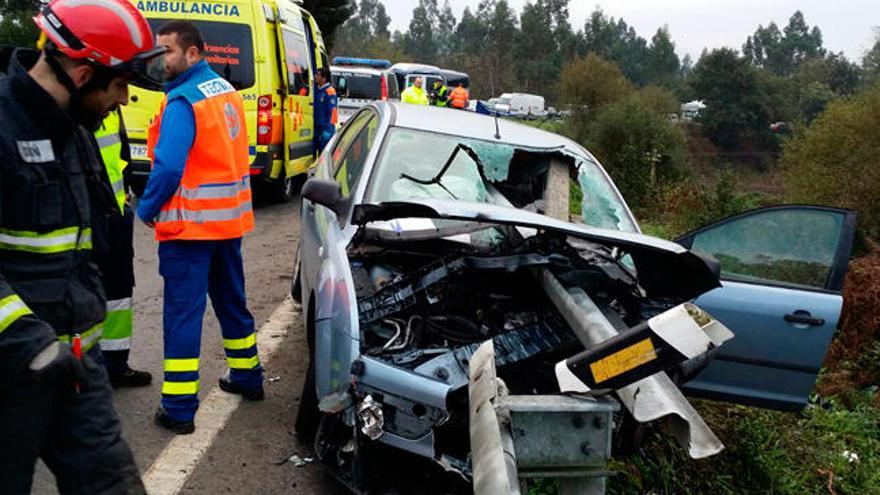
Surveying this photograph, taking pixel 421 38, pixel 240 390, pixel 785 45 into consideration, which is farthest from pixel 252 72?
pixel 785 45

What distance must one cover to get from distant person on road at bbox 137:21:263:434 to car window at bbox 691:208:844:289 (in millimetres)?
2506

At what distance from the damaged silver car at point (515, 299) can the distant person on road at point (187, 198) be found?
46cm

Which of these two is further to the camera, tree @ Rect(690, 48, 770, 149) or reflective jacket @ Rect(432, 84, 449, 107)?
tree @ Rect(690, 48, 770, 149)

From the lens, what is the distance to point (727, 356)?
3988 mm

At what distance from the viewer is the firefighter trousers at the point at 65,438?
1999 mm

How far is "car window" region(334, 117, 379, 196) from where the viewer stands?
4258 millimetres

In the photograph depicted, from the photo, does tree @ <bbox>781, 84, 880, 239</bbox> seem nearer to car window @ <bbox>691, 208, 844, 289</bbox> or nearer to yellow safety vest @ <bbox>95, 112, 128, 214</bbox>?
car window @ <bbox>691, 208, 844, 289</bbox>

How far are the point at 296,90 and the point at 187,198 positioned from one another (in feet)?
21.4

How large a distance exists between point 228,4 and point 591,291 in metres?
6.68

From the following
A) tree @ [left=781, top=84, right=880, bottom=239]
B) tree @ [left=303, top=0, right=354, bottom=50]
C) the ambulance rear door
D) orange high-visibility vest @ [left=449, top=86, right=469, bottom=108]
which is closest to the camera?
the ambulance rear door

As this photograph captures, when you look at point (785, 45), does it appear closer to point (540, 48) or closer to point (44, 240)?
point (540, 48)

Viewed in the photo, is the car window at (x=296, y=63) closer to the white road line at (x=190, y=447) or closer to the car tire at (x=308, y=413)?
the white road line at (x=190, y=447)

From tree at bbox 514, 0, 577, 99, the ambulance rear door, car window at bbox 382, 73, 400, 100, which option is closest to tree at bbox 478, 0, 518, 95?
tree at bbox 514, 0, 577, 99

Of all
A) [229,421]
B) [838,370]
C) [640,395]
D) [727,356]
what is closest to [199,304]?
[229,421]
